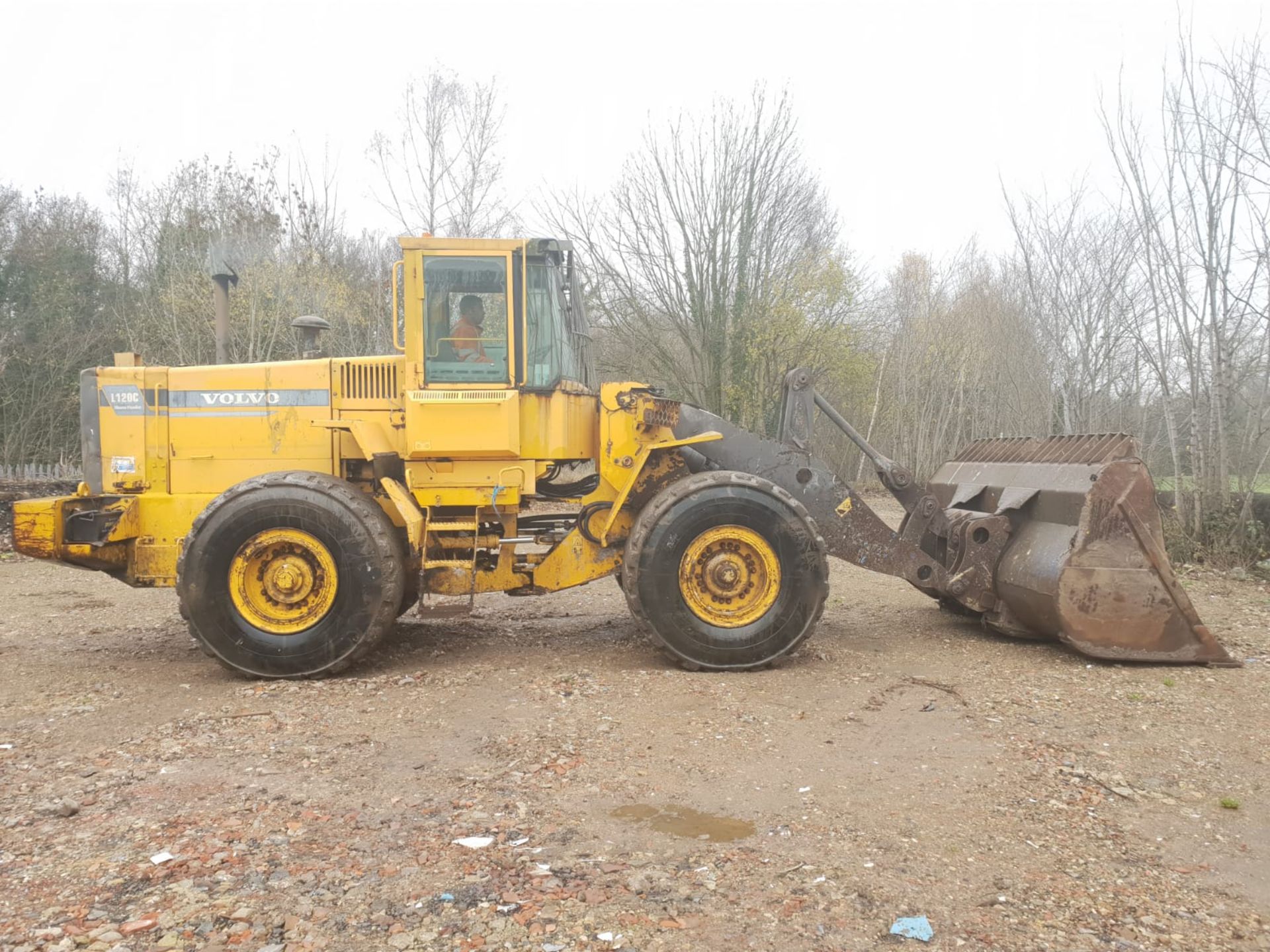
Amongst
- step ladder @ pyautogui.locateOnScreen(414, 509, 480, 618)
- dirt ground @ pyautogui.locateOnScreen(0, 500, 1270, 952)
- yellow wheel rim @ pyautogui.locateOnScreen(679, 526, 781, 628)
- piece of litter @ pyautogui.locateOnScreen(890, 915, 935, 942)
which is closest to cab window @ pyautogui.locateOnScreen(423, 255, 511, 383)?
step ladder @ pyautogui.locateOnScreen(414, 509, 480, 618)

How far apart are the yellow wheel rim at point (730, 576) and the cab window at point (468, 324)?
170 centimetres

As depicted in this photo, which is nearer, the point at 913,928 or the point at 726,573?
the point at 913,928

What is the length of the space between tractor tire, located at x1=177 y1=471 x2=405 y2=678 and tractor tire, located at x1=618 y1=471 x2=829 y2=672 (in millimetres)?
1601

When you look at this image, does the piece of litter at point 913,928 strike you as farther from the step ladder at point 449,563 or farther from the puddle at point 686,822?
the step ladder at point 449,563

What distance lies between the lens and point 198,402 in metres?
6.21

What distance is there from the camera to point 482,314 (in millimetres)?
5855

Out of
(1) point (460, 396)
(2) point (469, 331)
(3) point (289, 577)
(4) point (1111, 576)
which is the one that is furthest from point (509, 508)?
(4) point (1111, 576)

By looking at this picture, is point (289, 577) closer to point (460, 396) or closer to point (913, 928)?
point (460, 396)

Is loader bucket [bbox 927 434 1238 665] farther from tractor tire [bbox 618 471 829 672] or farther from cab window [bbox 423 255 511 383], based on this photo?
cab window [bbox 423 255 511 383]

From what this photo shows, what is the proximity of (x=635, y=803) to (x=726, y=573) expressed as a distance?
7.37 ft

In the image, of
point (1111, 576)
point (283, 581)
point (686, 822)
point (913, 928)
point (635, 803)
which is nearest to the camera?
point (913, 928)

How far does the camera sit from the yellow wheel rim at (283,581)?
554cm

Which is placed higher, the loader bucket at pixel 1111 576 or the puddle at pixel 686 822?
the loader bucket at pixel 1111 576

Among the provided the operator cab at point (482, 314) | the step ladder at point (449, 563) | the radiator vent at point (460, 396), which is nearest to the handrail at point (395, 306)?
the operator cab at point (482, 314)
